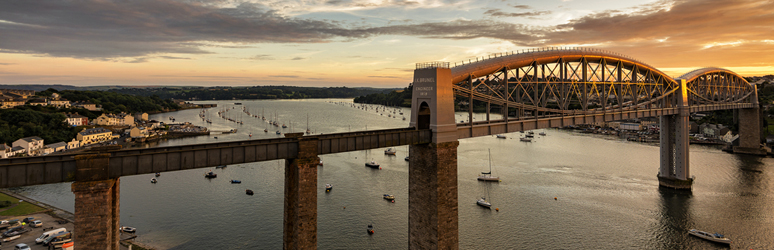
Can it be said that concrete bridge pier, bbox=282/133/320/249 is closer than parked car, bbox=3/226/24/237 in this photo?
Yes

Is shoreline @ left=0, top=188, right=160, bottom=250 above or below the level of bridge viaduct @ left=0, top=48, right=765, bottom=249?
below

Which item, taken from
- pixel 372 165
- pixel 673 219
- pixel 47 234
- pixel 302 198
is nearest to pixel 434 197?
pixel 302 198

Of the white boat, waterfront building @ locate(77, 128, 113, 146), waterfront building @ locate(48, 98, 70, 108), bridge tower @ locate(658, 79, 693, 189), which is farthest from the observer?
waterfront building @ locate(48, 98, 70, 108)

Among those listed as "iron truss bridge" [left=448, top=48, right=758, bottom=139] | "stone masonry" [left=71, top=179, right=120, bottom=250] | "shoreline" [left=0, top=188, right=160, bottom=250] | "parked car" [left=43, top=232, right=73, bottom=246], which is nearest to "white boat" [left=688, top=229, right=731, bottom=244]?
"iron truss bridge" [left=448, top=48, right=758, bottom=139]

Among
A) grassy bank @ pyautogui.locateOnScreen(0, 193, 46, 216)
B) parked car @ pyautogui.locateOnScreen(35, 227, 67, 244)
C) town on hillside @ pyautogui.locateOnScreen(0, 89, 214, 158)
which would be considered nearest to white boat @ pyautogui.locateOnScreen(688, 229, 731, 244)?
parked car @ pyautogui.locateOnScreen(35, 227, 67, 244)

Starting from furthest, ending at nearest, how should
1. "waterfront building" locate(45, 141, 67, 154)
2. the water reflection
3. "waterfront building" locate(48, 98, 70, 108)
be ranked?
1. "waterfront building" locate(48, 98, 70, 108)
2. "waterfront building" locate(45, 141, 67, 154)
3. the water reflection

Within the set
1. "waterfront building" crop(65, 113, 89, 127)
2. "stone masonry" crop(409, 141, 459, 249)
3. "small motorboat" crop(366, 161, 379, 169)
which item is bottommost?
"small motorboat" crop(366, 161, 379, 169)

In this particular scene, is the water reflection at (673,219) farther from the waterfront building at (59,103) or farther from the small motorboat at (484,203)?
the waterfront building at (59,103)

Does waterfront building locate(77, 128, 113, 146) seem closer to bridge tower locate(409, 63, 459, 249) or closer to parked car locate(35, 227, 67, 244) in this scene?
parked car locate(35, 227, 67, 244)
